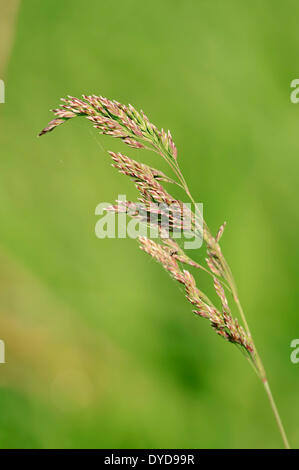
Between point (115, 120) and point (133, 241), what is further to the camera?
point (133, 241)

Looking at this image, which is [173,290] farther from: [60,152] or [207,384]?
[60,152]

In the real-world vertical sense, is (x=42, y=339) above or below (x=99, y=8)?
below

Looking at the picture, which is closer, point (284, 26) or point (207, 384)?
point (207, 384)

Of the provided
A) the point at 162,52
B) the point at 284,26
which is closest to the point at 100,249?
the point at 162,52

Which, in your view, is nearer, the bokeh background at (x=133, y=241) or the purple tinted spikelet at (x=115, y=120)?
the purple tinted spikelet at (x=115, y=120)

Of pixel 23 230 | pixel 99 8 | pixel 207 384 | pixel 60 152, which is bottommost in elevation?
pixel 207 384

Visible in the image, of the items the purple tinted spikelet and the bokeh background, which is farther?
the bokeh background

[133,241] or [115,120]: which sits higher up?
[115,120]

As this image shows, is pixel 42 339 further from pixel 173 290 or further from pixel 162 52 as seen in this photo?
pixel 162 52
